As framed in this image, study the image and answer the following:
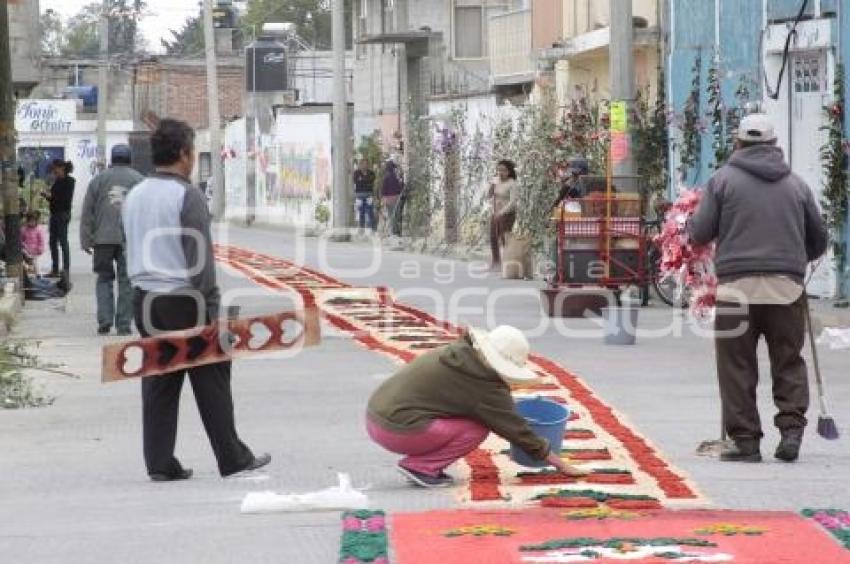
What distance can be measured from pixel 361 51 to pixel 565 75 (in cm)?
2798

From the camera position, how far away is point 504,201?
Result: 34219mm

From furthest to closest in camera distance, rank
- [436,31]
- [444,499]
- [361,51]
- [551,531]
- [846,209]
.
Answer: [361,51] < [436,31] < [846,209] < [444,499] < [551,531]

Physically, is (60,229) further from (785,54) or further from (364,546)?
(364,546)

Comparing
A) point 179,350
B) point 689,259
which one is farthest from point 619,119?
point 179,350

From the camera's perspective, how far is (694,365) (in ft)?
62.2

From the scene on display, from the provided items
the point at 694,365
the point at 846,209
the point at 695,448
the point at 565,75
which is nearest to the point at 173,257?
the point at 695,448

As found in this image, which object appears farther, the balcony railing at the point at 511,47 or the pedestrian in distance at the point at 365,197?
the pedestrian in distance at the point at 365,197

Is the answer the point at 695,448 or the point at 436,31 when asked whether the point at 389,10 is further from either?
the point at 695,448

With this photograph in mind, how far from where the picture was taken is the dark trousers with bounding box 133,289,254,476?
12.2 m

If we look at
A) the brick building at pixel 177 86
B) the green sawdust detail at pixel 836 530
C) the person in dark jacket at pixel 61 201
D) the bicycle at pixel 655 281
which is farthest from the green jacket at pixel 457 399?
the brick building at pixel 177 86

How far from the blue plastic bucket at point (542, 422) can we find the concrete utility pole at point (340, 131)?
1568 inches

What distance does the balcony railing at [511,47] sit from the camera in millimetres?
48000

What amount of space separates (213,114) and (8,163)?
42.4 meters

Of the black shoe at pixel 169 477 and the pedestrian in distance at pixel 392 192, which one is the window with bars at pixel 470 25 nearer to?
the pedestrian in distance at pixel 392 192
